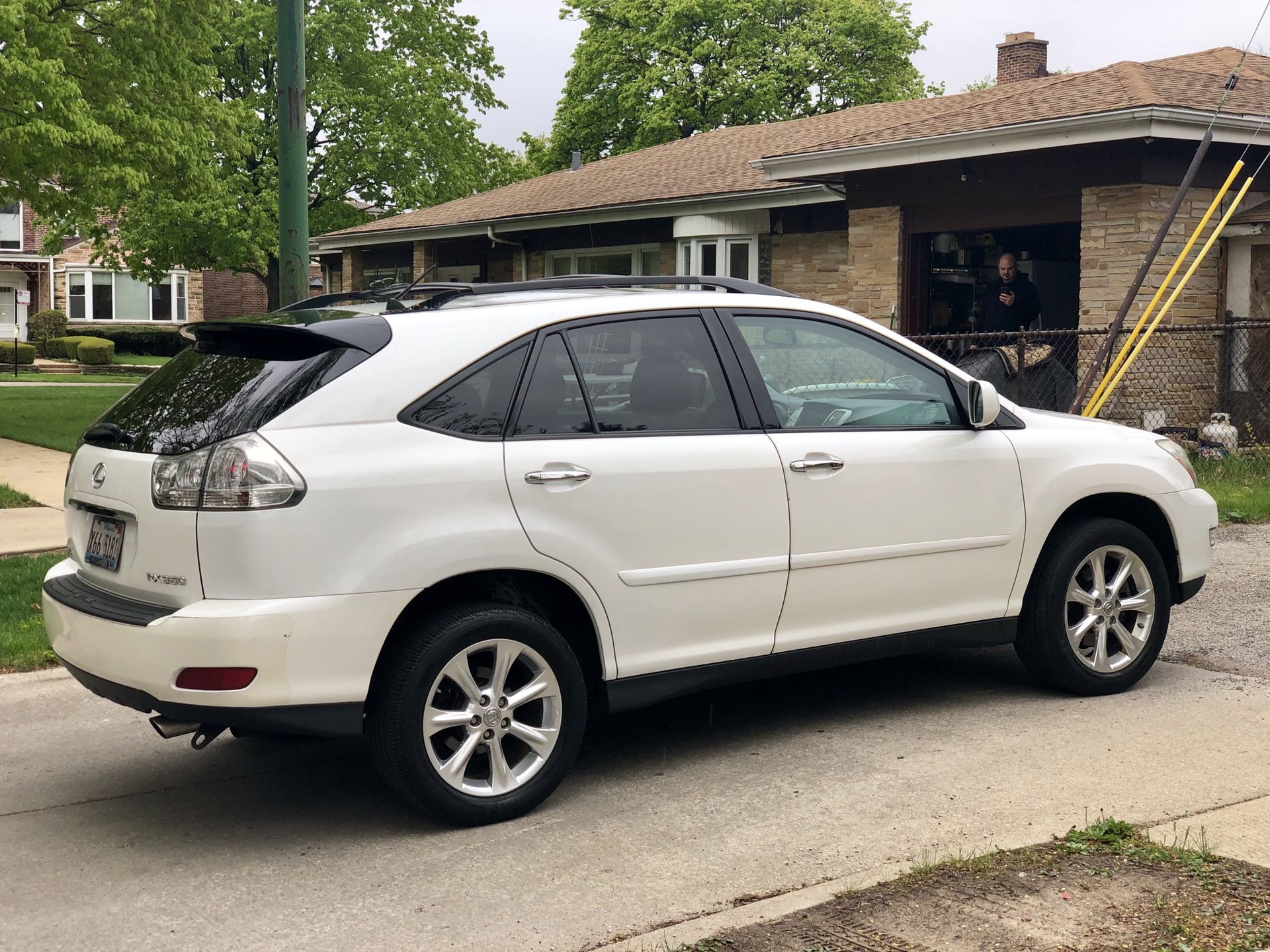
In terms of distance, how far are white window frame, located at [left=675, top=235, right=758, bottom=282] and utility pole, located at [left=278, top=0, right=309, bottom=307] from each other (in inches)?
474

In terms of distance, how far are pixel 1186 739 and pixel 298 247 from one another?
5336 mm

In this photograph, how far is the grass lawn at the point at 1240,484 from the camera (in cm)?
1047

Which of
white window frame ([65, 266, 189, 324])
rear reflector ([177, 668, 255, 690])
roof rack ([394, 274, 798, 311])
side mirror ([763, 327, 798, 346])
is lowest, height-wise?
rear reflector ([177, 668, 255, 690])

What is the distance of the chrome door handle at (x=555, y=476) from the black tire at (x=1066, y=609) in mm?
2170

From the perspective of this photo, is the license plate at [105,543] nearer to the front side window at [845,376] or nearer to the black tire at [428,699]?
the black tire at [428,699]

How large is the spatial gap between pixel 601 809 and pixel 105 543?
1812 millimetres

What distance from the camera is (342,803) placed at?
472 cm

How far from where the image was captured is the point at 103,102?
18.0 m

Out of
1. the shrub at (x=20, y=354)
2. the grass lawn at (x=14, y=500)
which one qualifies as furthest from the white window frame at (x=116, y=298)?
the grass lawn at (x=14, y=500)

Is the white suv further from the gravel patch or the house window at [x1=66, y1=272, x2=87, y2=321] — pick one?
the house window at [x1=66, y1=272, x2=87, y2=321]

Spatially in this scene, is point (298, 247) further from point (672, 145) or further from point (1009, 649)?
point (672, 145)

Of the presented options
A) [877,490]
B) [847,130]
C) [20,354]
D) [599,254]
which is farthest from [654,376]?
[20,354]

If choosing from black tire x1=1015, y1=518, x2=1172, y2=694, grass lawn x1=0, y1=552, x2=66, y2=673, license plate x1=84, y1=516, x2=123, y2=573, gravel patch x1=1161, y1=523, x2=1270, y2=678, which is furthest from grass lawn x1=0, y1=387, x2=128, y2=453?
black tire x1=1015, y1=518, x2=1172, y2=694

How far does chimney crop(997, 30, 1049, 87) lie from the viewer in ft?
77.4
